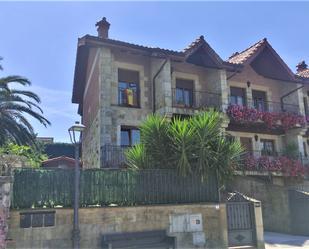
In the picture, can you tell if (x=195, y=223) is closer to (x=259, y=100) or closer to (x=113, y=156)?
(x=113, y=156)

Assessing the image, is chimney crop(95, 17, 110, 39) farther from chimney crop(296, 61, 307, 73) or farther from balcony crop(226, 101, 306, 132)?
chimney crop(296, 61, 307, 73)

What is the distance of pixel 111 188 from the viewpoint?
455 inches

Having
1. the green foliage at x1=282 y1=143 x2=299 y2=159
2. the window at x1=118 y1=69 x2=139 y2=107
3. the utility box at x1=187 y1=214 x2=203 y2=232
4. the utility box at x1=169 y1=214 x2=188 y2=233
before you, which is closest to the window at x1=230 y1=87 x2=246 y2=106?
the green foliage at x1=282 y1=143 x2=299 y2=159

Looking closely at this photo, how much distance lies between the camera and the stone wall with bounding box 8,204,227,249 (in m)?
9.97

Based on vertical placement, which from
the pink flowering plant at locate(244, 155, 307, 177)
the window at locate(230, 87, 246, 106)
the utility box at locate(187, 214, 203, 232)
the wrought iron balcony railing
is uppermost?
the window at locate(230, 87, 246, 106)

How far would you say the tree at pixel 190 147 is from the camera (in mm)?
12398

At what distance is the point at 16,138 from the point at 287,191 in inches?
542

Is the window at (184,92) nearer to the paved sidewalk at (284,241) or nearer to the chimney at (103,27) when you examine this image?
the chimney at (103,27)

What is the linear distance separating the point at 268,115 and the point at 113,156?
967 centimetres

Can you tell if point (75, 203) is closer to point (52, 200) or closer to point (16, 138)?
point (52, 200)

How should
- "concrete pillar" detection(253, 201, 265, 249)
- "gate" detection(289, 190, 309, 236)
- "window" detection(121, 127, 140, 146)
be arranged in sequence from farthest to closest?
1. "window" detection(121, 127, 140, 146)
2. "gate" detection(289, 190, 309, 236)
3. "concrete pillar" detection(253, 201, 265, 249)

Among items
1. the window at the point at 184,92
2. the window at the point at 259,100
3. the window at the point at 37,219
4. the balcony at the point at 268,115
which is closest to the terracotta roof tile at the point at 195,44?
the window at the point at 184,92

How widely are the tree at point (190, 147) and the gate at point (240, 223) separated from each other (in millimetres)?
1138

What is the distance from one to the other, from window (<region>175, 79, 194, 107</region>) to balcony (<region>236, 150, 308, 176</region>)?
4.32m
